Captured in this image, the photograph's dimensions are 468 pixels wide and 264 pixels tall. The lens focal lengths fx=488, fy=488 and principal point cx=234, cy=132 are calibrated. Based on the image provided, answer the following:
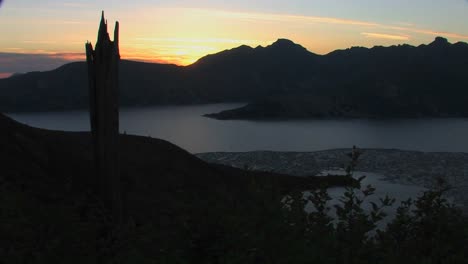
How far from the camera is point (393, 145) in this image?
10250cm

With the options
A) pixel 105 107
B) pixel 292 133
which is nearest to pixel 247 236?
pixel 105 107

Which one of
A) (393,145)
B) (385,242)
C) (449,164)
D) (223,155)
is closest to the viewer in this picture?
(385,242)

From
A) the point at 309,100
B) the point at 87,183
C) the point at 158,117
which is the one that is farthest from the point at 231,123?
the point at 87,183

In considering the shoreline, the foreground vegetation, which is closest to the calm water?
the shoreline

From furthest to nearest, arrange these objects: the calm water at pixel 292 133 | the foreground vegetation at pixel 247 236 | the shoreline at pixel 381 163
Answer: the calm water at pixel 292 133
the shoreline at pixel 381 163
the foreground vegetation at pixel 247 236

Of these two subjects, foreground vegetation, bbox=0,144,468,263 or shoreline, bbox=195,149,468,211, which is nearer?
foreground vegetation, bbox=0,144,468,263

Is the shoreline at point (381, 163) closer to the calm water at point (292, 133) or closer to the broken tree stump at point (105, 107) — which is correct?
the calm water at point (292, 133)

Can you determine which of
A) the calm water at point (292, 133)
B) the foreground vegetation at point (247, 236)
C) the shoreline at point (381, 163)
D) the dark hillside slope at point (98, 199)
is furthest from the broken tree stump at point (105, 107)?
the calm water at point (292, 133)

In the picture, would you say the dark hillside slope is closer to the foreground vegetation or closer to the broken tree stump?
the foreground vegetation

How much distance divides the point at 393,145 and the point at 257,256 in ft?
338

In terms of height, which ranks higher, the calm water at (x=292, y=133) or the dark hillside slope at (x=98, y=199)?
the dark hillside slope at (x=98, y=199)

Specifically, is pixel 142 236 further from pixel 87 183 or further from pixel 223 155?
pixel 223 155

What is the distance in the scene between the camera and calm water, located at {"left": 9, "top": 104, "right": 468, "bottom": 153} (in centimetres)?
10238

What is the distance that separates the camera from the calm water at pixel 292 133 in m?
102
